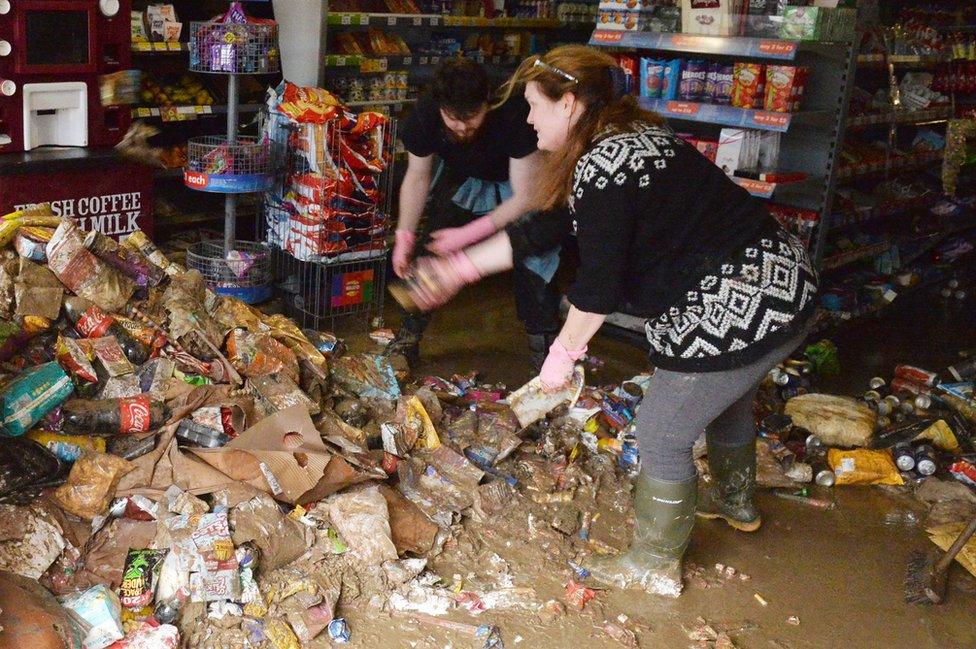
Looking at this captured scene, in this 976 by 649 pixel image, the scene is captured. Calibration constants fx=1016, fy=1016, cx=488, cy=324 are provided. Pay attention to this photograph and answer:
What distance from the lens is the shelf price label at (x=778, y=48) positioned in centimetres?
506

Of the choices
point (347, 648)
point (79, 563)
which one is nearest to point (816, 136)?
point (347, 648)

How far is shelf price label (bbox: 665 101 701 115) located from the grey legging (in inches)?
96.8

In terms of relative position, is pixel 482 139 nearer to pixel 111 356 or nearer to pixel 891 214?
pixel 111 356

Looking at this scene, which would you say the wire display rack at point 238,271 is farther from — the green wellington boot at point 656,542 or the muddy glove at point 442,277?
the green wellington boot at point 656,542

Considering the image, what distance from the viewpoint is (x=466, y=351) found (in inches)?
223

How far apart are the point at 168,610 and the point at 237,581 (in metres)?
0.22

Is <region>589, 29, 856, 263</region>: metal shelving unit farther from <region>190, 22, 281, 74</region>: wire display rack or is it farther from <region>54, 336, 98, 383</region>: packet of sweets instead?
<region>54, 336, 98, 383</region>: packet of sweets

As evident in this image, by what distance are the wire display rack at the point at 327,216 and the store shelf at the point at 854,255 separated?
8.86 ft

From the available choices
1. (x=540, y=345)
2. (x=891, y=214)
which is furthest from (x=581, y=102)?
(x=891, y=214)

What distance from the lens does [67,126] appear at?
16.6ft

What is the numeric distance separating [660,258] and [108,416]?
6.51 ft

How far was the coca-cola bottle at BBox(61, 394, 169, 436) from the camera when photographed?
353 centimetres

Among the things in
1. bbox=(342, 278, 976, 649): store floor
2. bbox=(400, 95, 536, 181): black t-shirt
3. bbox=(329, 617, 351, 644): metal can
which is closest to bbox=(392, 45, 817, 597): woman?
bbox=(342, 278, 976, 649): store floor

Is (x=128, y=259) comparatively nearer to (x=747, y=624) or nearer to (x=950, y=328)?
(x=747, y=624)
